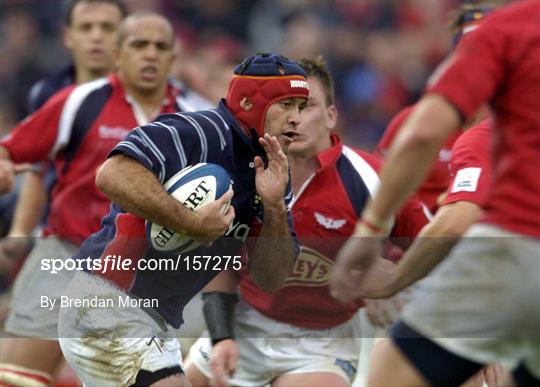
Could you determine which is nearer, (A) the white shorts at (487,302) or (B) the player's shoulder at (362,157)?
(A) the white shorts at (487,302)

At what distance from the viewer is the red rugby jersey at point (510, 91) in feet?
12.4

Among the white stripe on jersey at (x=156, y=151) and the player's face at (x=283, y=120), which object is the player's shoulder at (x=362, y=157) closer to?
the player's face at (x=283, y=120)

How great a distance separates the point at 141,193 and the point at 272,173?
637 mm

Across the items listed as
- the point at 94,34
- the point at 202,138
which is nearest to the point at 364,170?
the point at 202,138

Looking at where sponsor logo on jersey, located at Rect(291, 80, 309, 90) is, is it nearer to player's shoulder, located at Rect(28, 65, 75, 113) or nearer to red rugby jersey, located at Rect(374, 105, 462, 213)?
red rugby jersey, located at Rect(374, 105, 462, 213)

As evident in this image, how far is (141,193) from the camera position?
15.3 feet

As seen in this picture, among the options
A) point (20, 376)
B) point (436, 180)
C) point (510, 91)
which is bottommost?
point (20, 376)

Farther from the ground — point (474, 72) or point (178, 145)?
point (474, 72)

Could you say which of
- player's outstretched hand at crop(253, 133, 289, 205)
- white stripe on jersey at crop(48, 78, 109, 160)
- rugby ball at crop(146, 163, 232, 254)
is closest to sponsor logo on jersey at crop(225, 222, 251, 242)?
player's outstretched hand at crop(253, 133, 289, 205)

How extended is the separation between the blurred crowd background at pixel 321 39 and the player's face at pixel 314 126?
7.28 metres

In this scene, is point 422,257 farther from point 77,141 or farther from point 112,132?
point 77,141

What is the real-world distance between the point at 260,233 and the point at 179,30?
401 inches

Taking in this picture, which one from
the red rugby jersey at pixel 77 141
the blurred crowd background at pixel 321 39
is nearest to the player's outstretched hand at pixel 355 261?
the red rugby jersey at pixel 77 141

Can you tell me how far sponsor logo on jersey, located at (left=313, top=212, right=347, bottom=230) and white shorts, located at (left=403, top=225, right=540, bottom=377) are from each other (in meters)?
2.22
